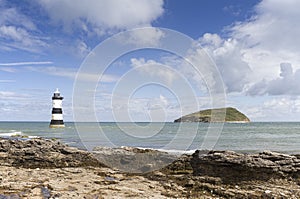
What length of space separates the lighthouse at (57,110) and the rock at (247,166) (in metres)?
57.9

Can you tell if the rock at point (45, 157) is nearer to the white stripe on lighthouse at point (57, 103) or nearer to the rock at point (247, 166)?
the rock at point (247, 166)

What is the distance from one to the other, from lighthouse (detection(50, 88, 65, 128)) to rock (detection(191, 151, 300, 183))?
5788 cm

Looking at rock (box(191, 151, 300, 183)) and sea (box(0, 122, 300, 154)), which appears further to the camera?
sea (box(0, 122, 300, 154))

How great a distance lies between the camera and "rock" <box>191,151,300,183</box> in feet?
39.8

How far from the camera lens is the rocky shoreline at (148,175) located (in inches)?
407

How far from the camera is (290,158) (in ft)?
41.7

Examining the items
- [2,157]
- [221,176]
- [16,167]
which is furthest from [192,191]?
[2,157]

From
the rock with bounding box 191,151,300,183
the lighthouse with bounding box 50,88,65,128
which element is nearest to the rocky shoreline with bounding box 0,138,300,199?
the rock with bounding box 191,151,300,183

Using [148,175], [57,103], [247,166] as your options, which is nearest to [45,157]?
[148,175]

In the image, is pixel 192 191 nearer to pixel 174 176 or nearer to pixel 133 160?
pixel 174 176

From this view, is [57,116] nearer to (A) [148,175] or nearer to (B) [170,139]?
(B) [170,139]

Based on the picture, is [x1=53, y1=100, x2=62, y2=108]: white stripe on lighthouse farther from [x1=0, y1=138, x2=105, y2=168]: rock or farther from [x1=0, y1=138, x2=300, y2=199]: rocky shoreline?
[x1=0, y1=138, x2=300, y2=199]: rocky shoreline

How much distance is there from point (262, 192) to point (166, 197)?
332cm

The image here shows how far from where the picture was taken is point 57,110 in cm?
6838
